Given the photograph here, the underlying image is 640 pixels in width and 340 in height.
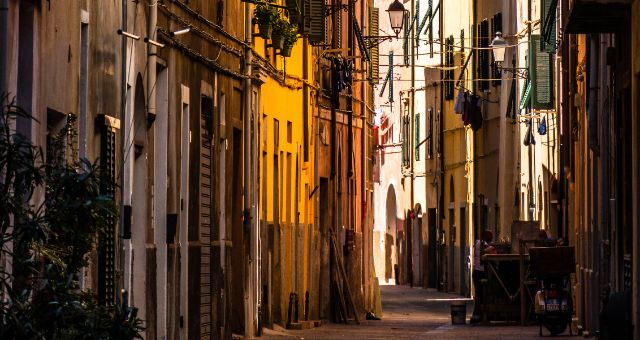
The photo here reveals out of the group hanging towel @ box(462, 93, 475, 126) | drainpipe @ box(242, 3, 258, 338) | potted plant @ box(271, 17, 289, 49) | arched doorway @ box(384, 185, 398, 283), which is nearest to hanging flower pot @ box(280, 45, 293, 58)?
potted plant @ box(271, 17, 289, 49)

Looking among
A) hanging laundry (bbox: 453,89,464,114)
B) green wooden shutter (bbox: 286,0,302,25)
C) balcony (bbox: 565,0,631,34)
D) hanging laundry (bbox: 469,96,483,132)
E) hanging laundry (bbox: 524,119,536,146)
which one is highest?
hanging laundry (bbox: 453,89,464,114)

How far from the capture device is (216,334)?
22844 millimetres

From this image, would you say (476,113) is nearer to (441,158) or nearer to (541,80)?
(441,158)

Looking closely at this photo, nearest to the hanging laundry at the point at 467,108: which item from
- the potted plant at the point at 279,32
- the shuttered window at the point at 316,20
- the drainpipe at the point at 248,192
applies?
the shuttered window at the point at 316,20

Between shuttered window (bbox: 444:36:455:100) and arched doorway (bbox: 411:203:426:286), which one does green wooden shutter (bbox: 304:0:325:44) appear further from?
arched doorway (bbox: 411:203:426:286)

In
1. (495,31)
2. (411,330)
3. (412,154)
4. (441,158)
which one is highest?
(495,31)

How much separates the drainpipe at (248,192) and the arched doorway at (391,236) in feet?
152

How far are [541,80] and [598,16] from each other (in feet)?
60.2

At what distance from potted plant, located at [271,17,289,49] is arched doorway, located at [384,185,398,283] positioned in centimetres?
4473

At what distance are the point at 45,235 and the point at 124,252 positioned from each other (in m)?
8.10

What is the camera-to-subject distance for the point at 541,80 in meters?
36.4

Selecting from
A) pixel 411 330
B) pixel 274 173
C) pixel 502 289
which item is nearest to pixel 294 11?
pixel 274 173

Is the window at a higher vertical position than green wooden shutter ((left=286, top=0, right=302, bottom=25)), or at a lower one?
lower

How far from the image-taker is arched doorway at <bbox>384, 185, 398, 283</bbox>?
73069mm
